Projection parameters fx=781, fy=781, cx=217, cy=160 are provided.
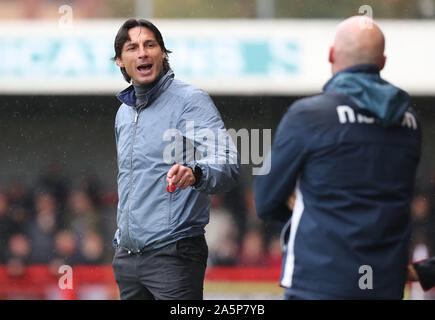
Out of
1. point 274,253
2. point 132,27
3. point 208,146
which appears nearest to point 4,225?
point 274,253

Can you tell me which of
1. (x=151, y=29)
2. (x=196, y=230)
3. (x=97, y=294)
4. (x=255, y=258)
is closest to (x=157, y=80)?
(x=151, y=29)

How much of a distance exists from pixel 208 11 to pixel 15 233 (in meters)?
3.71

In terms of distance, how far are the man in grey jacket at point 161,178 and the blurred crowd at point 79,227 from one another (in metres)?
5.24

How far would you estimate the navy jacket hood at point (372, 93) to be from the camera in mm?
2277

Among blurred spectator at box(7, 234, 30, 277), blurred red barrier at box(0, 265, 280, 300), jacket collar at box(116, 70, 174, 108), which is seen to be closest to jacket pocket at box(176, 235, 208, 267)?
jacket collar at box(116, 70, 174, 108)

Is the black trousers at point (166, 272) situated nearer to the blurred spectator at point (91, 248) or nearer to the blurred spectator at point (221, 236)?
the blurred spectator at point (91, 248)

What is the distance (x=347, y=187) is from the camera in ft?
7.44

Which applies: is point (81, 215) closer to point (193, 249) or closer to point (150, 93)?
point (150, 93)

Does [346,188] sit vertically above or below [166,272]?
above

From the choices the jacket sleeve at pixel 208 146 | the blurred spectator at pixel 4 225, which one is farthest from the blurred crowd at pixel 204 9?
the jacket sleeve at pixel 208 146

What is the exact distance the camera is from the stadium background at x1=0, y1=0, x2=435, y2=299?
9.38 meters

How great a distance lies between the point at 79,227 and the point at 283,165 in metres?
7.15

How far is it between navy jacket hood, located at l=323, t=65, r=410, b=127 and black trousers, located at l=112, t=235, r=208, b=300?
96 cm

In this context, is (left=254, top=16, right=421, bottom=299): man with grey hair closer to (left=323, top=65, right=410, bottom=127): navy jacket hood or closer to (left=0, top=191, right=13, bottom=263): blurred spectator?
(left=323, top=65, right=410, bottom=127): navy jacket hood
